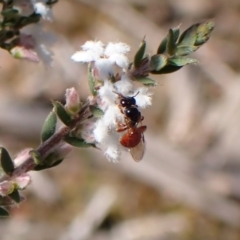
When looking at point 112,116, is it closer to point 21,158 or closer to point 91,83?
point 91,83

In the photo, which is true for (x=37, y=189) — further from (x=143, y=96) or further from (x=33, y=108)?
(x=143, y=96)

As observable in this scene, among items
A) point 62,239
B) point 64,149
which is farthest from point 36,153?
point 62,239

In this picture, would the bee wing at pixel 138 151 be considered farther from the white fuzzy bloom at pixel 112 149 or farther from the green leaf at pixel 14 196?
the green leaf at pixel 14 196

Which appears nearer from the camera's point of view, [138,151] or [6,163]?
[6,163]

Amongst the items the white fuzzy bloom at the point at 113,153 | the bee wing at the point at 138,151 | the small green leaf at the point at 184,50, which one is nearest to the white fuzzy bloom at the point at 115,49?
the small green leaf at the point at 184,50

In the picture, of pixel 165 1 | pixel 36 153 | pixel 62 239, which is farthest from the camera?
pixel 165 1

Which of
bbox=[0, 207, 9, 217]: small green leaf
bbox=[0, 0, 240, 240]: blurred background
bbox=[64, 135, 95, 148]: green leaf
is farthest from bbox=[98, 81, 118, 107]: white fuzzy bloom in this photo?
bbox=[0, 0, 240, 240]: blurred background

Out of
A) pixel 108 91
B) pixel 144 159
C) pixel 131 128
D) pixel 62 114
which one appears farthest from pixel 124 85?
pixel 144 159
